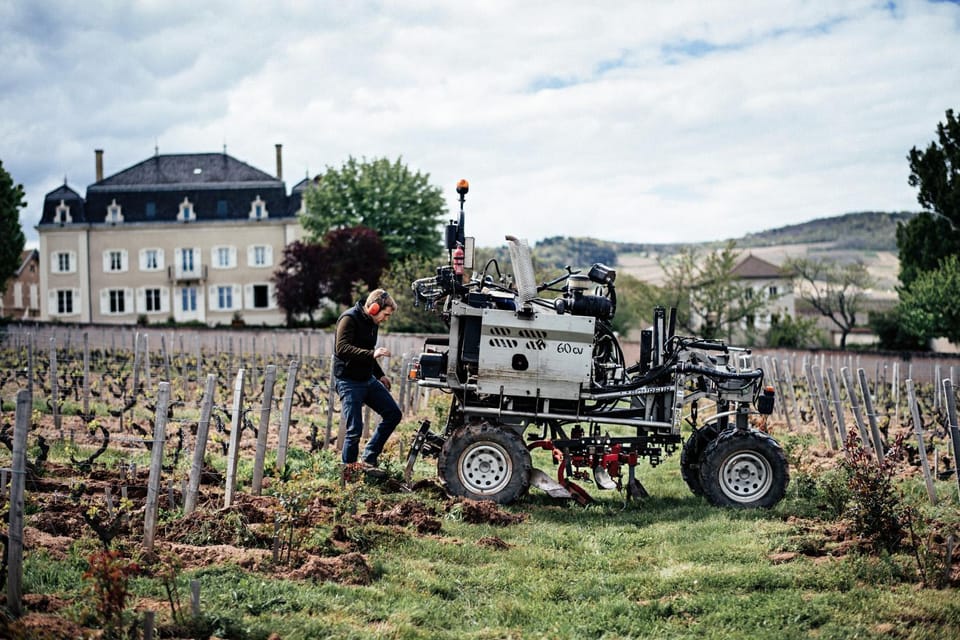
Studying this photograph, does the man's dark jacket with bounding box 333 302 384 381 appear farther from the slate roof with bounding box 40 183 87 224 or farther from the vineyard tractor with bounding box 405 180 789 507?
the slate roof with bounding box 40 183 87 224

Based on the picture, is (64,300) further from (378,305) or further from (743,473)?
(743,473)

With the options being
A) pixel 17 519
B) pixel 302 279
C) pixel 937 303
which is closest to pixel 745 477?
pixel 17 519

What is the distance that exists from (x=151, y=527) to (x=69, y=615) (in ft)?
5.02

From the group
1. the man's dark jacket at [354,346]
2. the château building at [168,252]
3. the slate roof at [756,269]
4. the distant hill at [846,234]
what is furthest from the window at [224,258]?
the distant hill at [846,234]

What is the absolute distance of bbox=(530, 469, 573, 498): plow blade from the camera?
412 inches

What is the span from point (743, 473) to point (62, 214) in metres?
A: 66.2

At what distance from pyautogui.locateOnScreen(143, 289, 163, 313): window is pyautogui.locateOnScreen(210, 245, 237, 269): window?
447 cm

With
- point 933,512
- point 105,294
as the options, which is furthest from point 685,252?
point 933,512

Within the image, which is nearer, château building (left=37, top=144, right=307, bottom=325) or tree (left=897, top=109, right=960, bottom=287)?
tree (left=897, top=109, right=960, bottom=287)

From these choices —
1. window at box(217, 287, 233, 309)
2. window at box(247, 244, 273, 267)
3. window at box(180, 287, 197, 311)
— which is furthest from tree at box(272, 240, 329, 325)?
window at box(180, 287, 197, 311)

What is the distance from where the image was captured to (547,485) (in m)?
10.5

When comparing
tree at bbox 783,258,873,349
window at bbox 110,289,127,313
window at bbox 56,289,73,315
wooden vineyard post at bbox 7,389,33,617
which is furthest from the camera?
tree at bbox 783,258,873,349

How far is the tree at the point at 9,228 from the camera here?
52.6m

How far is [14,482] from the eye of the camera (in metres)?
6.12
